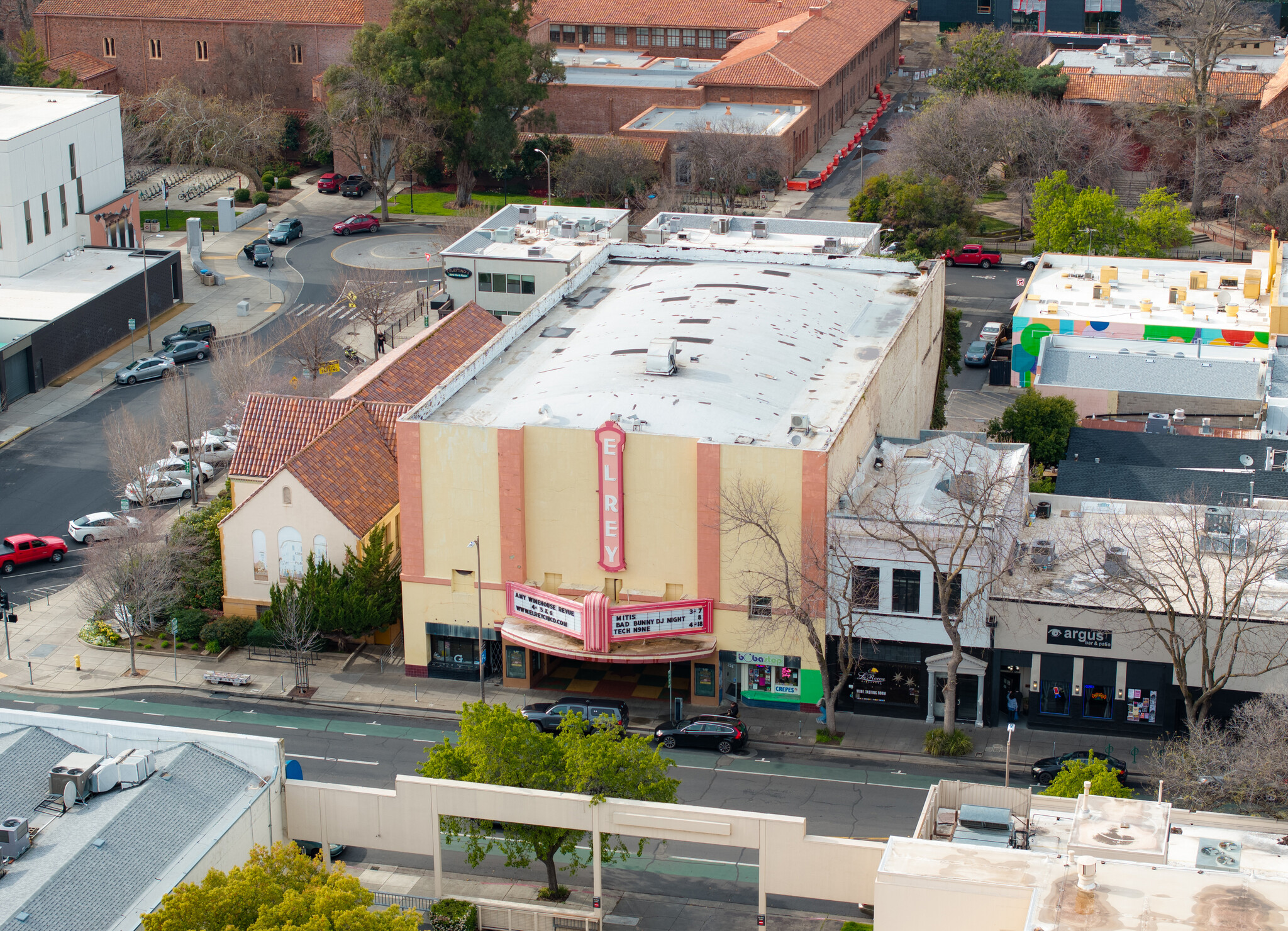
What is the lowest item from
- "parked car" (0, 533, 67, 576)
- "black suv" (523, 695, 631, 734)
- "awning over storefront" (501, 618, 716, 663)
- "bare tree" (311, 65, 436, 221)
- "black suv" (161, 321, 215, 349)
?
"black suv" (523, 695, 631, 734)

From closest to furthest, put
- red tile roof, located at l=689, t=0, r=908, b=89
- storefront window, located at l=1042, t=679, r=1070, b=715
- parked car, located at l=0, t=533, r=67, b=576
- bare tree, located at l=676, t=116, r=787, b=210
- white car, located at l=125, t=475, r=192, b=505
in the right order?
storefront window, located at l=1042, t=679, r=1070, b=715, parked car, located at l=0, t=533, r=67, b=576, white car, located at l=125, t=475, r=192, b=505, bare tree, located at l=676, t=116, r=787, b=210, red tile roof, located at l=689, t=0, r=908, b=89

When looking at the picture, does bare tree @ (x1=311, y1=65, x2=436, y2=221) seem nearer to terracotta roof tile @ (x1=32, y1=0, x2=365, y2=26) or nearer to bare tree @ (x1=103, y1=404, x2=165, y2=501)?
terracotta roof tile @ (x1=32, y1=0, x2=365, y2=26)

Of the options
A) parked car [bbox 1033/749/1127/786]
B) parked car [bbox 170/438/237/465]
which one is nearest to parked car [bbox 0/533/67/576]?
parked car [bbox 170/438/237/465]

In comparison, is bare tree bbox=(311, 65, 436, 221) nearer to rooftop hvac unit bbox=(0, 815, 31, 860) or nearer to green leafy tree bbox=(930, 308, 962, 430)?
green leafy tree bbox=(930, 308, 962, 430)

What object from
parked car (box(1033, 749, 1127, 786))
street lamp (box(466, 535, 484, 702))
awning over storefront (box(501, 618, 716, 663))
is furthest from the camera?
street lamp (box(466, 535, 484, 702))

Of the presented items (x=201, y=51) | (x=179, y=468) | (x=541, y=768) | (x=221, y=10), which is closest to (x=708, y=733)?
(x=541, y=768)

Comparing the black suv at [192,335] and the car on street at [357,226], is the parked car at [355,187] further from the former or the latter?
the black suv at [192,335]

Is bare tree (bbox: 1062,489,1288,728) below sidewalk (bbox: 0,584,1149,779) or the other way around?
the other way around

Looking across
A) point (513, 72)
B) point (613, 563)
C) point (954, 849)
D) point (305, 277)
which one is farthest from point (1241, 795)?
point (513, 72)

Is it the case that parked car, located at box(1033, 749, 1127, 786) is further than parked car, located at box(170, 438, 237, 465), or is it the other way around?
parked car, located at box(170, 438, 237, 465)
